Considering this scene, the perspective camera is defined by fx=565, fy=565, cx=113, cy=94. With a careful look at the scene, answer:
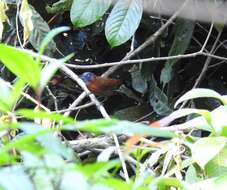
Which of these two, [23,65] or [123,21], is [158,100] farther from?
[23,65]

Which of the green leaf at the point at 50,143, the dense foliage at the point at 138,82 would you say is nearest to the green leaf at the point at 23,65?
the green leaf at the point at 50,143

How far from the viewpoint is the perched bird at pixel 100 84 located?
137 centimetres

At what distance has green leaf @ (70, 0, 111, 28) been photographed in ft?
4.23

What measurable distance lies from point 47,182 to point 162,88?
124 centimetres

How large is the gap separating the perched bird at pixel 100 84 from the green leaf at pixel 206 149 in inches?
26.0

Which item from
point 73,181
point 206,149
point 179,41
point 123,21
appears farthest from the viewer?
point 179,41

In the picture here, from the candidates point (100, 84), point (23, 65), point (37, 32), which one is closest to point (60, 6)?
point (37, 32)

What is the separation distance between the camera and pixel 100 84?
4.67 ft

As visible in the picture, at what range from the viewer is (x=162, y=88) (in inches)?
60.6

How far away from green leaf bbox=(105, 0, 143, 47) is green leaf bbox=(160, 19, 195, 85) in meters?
0.15

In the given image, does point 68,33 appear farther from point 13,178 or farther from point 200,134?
point 13,178

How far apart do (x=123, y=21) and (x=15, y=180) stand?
1013 millimetres

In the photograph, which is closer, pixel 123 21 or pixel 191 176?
pixel 191 176

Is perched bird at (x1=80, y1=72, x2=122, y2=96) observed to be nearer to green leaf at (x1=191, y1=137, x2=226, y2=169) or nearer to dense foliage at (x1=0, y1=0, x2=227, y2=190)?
dense foliage at (x1=0, y1=0, x2=227, y2=190)
